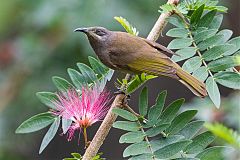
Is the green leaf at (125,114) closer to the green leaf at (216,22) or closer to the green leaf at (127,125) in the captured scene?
the green leaf at (127,125)

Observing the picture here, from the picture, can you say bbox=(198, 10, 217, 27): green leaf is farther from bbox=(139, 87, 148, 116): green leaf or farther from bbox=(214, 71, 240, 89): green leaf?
bbox=(139, 87, 148, 116): green leaf

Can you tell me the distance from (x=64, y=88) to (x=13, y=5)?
2.90 m

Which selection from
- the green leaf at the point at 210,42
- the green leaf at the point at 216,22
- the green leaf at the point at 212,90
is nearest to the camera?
the green leaf at the point at 212,90

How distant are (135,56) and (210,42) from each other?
0.52 m

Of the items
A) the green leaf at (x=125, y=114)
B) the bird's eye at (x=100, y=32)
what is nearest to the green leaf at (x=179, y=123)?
the green leaf at (x=125, y=114)

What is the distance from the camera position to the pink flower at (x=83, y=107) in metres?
1.76

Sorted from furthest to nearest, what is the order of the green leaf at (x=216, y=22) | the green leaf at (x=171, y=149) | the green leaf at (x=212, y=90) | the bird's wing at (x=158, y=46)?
1. the bird's wing at (x=158, y=46)
2. the green leaf at (x=216, y=22)
3. the green leaf at (x=212, y=90)
4. the green leaf at (x=171, y=149)

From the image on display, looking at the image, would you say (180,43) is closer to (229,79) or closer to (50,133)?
(229,79)

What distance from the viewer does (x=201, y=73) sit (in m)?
1.93

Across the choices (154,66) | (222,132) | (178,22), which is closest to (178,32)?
(178,22)

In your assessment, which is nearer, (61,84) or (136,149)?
(136,149)

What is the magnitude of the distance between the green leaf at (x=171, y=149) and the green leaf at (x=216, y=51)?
1.32ft

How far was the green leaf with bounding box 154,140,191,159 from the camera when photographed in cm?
161

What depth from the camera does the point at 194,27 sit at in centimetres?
204
